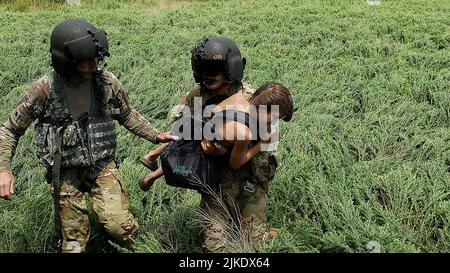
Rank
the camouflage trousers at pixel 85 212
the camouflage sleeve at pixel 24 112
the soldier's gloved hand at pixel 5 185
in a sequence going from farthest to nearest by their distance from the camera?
the camouflage trousers at pixel 85 212
the camouflage sleeve at pixel 24 112
the soldier's gloved hand at pixel 5 185

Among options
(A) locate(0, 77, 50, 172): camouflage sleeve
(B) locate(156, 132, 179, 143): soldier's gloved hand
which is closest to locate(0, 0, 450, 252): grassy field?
(B) locate(156, 132, 179, 143): soldier's gloved hand

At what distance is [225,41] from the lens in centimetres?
259

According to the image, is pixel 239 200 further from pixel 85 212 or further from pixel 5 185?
pixel 5 185

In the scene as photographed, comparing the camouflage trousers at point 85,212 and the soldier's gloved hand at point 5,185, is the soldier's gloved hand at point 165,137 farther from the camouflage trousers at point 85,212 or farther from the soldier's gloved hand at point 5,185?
the soldier's gloved hand at point 5,185

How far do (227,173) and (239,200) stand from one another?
18cm

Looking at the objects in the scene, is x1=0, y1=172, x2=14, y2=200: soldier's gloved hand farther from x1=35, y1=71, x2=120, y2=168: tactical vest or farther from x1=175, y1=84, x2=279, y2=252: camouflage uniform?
x1=175, y1=84, x2=279, y2=252: camouflage uniform

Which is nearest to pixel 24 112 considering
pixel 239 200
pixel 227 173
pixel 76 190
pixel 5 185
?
pixel 5 185

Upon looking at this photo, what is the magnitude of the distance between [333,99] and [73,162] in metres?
3.31

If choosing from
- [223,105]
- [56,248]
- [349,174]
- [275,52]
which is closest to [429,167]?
[349,174]

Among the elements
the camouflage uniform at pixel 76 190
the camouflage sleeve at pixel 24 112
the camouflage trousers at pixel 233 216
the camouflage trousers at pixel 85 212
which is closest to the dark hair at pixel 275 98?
the camouflage trousers at pixel 233 216

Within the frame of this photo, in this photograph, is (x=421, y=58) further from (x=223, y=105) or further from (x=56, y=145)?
(x=56, y=145)

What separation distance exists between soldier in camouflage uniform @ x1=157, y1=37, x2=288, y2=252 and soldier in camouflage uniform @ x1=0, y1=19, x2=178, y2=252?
14.1 inches

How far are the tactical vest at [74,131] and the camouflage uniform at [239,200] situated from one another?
17.7 inches

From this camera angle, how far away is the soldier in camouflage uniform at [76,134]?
2.54 metres
